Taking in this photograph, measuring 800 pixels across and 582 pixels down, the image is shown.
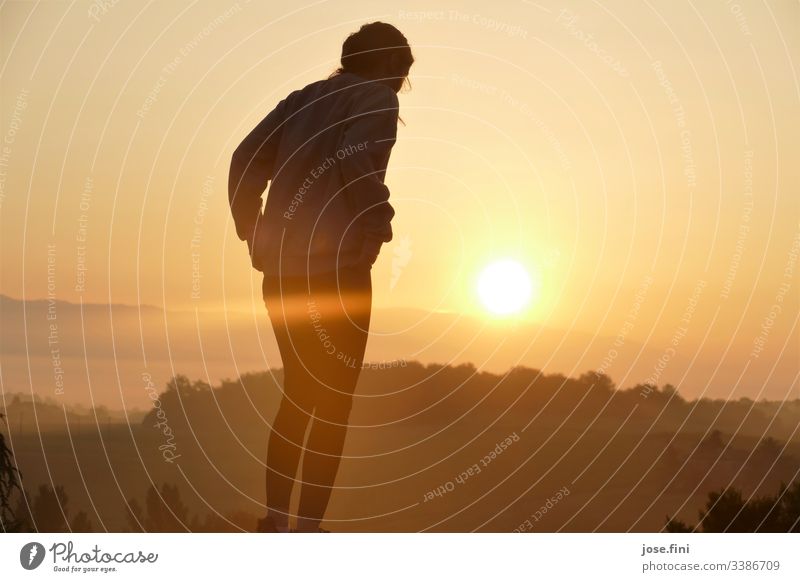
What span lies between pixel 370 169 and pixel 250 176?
2.66 ft

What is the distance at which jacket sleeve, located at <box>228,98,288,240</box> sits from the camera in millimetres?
6223

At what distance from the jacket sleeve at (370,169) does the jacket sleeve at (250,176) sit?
0.54m

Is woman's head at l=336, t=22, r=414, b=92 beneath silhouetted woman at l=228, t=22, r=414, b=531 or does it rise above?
above

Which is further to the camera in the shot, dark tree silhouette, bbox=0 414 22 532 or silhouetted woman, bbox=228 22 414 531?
dark tree silhouette, bbox=0 414 22 532

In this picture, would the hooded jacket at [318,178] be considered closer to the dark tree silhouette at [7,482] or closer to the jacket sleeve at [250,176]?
the jacket sleeve at [250,176]

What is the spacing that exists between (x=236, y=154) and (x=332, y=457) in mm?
1848

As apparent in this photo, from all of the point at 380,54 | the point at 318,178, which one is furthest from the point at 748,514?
the point at 380,54

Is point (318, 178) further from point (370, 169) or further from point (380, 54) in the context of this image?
point (380, 54)

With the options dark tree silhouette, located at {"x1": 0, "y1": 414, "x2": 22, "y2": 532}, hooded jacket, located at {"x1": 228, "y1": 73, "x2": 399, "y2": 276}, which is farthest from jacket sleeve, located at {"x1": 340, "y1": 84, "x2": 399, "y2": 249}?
dark tree silhouette, located at {"x1": 0, "y1": 414, "x2": 22, "y2": 532}

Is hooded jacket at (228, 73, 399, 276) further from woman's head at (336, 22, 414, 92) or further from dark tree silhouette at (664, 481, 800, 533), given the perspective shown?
dark tree silhouette at (664, 481, 800, 533)

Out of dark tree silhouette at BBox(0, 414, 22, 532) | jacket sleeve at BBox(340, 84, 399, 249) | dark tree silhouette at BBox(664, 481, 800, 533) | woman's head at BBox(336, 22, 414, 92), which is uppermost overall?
woman's head at BBox(336, 22, 414, 92)

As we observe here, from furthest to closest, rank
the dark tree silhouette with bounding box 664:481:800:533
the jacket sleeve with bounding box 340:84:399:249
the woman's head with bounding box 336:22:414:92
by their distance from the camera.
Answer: the dark tree silhouette with bounding box 664:481:800:533 → the woman's head with bounding box 336:22:414:92 → the jacket sleeve with bounding box 340:84:399:249
